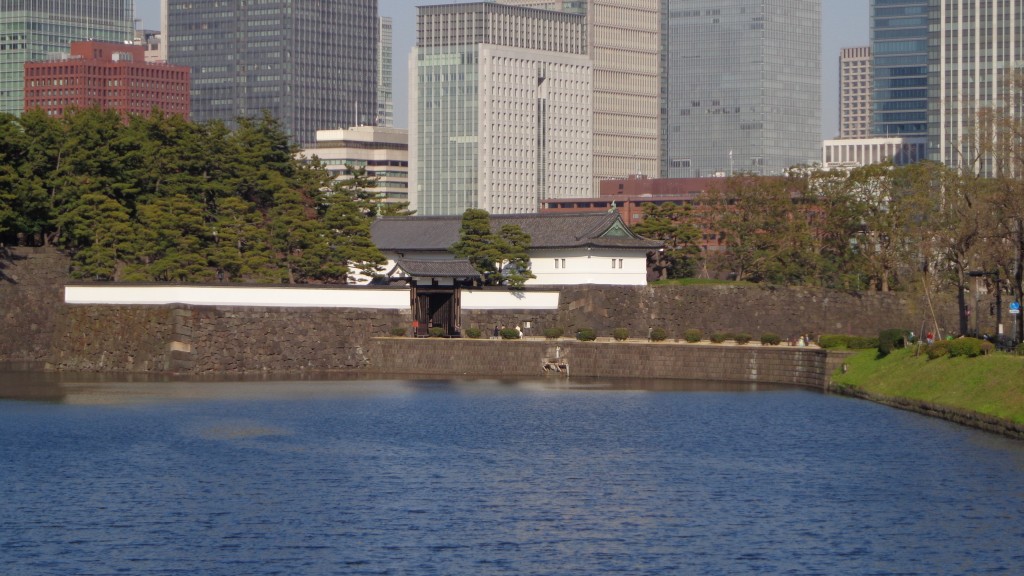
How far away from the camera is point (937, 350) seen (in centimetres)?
6041

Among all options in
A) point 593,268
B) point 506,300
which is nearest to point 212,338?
point 506,300

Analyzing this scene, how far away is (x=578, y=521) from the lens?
120ft

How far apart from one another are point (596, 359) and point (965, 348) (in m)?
22.4

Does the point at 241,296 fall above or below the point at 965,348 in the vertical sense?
above

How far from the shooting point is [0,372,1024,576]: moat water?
108 ft

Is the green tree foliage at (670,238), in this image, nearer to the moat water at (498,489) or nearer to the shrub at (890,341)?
the shrub at (890,341)

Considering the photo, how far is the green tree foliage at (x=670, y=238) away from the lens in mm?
92750

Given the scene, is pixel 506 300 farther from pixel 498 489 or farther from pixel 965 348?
pixel 498 489

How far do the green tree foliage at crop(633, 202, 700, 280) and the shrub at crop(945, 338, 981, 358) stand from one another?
33982 mm

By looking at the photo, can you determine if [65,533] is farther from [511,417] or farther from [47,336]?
[47,336]

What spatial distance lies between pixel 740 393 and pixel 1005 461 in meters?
24.0

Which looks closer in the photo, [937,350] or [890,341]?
[937,350]

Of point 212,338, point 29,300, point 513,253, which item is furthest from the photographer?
point 513,253

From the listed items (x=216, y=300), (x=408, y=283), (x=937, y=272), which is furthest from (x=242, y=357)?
(x=937, y=272)
